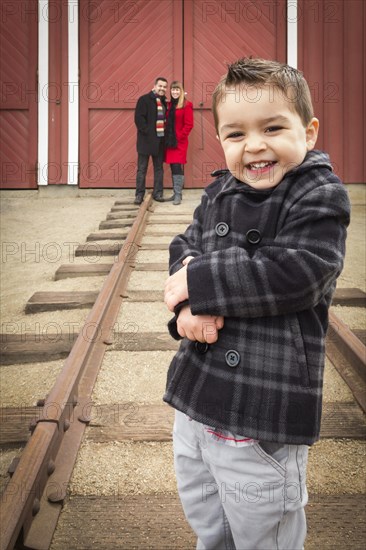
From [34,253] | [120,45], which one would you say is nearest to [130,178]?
[120,45]

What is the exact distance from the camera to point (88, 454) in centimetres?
201

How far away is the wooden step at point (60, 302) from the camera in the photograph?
12.9 feet

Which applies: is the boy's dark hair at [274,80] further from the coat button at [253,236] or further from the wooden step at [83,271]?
the wooden step at [83,271]

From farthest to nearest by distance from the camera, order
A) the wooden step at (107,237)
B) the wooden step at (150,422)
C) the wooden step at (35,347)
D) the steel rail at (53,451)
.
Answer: the wooden step at (107,237)
the wooden step at (35,347)
the wooden step at (150,422)
the steel rail at (53,451)

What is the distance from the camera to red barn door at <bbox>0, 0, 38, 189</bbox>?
9422mm

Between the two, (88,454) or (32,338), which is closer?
(88,454)

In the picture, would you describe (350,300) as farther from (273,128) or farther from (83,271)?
(273,128)

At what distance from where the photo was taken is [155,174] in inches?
333

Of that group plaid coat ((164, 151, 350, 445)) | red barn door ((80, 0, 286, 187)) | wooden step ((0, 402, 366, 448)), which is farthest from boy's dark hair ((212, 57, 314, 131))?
red barn door ((80, 0, 286, 187))

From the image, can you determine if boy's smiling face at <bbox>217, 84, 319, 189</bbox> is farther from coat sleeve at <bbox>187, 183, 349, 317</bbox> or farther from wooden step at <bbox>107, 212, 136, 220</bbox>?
wooden step at <bbox>107, 212, 136, 220</bbox>

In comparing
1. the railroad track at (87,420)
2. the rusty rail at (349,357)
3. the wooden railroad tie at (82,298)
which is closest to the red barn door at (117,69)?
the wooden railroad tie at (82,298)

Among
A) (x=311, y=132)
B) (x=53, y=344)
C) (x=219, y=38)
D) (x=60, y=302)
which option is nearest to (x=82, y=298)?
(x=60, y=302)

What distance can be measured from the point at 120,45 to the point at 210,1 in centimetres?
179

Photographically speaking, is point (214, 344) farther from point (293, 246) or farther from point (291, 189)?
point (291, 189)
